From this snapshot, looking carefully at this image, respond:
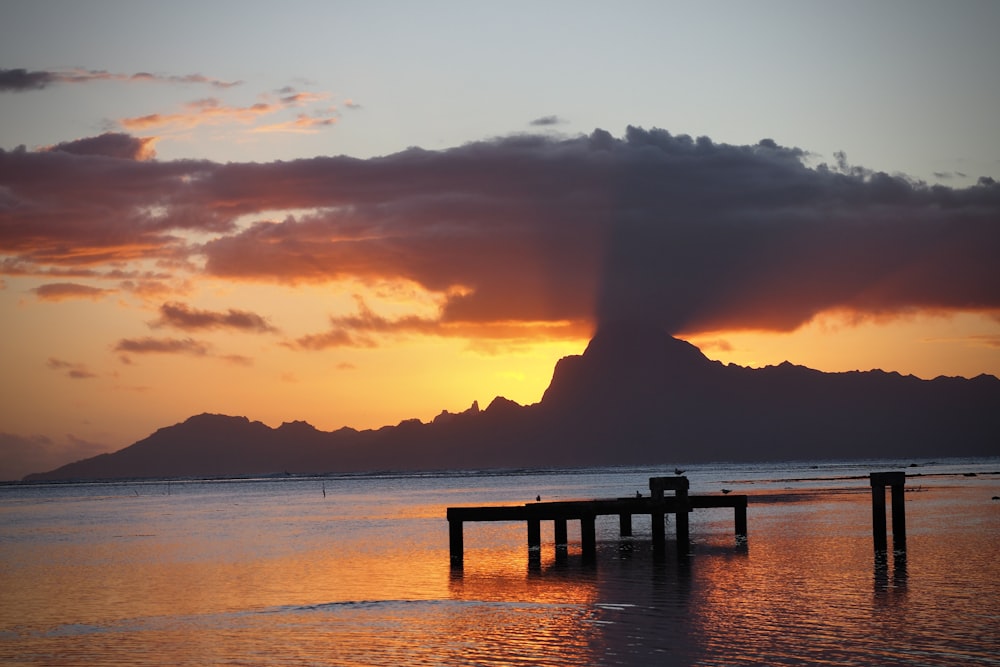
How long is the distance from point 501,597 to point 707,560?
34.2 ft

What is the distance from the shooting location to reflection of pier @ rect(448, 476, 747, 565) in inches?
1582

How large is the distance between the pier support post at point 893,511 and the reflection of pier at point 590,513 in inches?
240

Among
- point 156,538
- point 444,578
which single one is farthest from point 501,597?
point 156,538

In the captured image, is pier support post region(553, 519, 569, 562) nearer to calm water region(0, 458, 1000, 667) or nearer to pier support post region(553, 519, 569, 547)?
pier support post region(553, 519, 569, 547)

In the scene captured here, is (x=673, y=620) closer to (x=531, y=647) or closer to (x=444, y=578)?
(x=531, y=647)

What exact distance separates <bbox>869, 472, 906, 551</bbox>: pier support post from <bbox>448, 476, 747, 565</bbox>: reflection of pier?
6.09 metres

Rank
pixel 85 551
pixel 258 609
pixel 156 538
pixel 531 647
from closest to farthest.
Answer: pixel 531 647 < pixel 258 609 < pixel 85 551 < pixel 156 538

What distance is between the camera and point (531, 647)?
22.1 m

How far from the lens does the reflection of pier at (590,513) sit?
132 ft

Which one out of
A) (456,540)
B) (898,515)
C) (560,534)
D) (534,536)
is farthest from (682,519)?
(456,540)

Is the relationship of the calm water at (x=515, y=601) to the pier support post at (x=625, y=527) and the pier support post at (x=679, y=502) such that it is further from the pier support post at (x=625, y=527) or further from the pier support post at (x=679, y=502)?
the pier support post at (x=679, y=502)

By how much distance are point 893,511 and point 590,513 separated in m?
10.9

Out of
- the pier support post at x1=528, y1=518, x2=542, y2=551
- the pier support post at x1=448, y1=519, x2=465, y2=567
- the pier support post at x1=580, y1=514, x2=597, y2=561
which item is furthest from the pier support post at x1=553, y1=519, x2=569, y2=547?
the pier support post at x1=448, y1=519, x2=465, y2=567

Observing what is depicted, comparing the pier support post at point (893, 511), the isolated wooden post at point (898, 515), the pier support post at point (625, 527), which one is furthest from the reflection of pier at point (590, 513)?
the isolated wooden post at point (898, 515)
